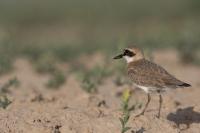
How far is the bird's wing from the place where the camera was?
23.5 feet

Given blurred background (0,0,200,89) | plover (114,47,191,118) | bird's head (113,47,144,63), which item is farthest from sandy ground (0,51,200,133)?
blurred background (0,0,200,89)

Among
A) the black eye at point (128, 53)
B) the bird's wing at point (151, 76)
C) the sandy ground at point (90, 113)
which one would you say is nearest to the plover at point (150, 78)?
the bird's wing at point (151, 76)

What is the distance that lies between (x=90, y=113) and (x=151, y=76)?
32.5 inches

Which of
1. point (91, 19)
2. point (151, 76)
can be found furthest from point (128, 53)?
point (91, 19)

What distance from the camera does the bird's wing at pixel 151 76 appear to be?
7.16m

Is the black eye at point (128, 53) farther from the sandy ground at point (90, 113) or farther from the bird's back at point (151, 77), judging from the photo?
the sandy ground at point (90, 113)

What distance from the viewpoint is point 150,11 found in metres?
23.3

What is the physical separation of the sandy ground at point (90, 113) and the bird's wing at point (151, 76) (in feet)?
1.30

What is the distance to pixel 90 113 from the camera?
7562mm

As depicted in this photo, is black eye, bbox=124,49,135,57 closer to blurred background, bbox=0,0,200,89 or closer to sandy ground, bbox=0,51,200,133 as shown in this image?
sandy ground, bbox=0,51,200,133

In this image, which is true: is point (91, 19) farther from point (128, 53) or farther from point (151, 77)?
point (151, 77)

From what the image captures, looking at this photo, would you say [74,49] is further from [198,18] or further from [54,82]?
[198,18]

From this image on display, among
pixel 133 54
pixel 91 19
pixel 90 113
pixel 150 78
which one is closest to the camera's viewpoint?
pixel 150 78

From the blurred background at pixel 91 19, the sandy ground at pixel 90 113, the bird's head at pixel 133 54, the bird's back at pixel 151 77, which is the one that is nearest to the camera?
the sandy ground at pixel 90 113
